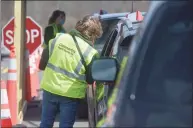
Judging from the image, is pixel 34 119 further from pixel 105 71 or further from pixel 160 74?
pixel 160 74

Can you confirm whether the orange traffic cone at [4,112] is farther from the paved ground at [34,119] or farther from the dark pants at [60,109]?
the paved ground at [34,119]

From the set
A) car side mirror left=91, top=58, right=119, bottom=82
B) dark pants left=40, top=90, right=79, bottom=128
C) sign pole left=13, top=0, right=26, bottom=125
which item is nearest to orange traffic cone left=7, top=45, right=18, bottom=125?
sign pole left=13, top=0, right=26, bottom=125

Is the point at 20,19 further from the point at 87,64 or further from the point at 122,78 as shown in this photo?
the point at 122,78

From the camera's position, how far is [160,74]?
368cm

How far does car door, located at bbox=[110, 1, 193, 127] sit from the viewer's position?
11.8 feet

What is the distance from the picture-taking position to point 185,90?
12.1 ft

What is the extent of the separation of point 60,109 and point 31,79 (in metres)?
7.32

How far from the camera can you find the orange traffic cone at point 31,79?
1270 centimetres

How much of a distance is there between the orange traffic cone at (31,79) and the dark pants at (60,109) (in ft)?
17.5

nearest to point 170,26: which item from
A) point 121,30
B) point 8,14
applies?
point 121,30

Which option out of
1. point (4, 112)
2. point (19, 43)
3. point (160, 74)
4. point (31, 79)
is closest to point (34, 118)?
point (19, 43)

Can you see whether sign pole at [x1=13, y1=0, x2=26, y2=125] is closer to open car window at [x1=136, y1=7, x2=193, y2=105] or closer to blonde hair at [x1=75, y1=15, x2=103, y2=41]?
blonde hair at [x1=75, y1=15, x2=103, y2=41]

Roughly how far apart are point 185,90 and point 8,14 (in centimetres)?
2490

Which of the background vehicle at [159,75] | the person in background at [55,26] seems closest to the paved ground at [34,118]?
the person in background at [55,26]
